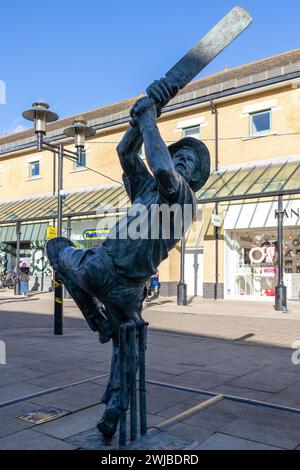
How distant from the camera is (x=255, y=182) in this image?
50.7ft

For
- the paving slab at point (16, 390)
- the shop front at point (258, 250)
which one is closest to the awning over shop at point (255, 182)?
the shop front at point (258, 250)

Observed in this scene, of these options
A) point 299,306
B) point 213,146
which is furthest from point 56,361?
point 213,146

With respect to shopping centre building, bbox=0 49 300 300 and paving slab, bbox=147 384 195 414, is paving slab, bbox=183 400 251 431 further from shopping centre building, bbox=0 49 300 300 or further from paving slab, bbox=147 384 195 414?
shopping centre building, bbox=0 49 300 300

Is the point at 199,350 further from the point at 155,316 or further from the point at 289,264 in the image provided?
the point at 289,264

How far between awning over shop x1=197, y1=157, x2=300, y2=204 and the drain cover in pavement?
36.2 ft

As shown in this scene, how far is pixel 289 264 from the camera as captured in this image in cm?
1691

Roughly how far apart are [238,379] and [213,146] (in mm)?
13752

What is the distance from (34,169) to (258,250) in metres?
13.5

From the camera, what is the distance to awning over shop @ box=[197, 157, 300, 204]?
14.3 m

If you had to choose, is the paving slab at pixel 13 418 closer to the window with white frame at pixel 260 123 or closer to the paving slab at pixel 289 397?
the paving slab at pixel 289 397

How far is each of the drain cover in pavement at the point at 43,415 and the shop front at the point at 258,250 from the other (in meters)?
13.2

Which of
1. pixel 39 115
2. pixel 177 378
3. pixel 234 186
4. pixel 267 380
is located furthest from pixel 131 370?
pixel 234 186

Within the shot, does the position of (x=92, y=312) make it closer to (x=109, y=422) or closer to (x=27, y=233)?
(x=109, y=422)

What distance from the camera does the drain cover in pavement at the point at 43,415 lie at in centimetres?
398
